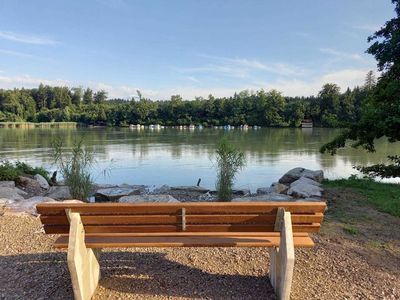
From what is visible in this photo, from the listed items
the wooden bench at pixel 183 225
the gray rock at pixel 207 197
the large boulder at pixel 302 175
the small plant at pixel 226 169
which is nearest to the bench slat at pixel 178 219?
the wooden bench at pixel 183 225

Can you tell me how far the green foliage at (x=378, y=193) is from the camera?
6.03 meters

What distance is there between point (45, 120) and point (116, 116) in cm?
2247

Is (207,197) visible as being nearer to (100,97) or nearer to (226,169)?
(226,169)

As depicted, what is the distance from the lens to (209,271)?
138 inches

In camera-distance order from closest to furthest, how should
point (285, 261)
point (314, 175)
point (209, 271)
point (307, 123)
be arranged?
1. point (285, 261)
2. point (209, 271)
3. point (314, 175)
4. point (307, 123)

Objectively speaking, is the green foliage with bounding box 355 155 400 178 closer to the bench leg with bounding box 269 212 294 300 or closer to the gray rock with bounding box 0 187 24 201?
the bench leg with bounding box 269 212 294 300

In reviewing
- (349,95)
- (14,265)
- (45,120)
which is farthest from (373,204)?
(45,120)

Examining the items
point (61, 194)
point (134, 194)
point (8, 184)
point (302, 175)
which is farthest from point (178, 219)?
point (302, 175)

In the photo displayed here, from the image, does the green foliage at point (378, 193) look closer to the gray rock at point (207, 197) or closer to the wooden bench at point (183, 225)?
the gray rock at point (207, 197)

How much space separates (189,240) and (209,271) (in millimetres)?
719

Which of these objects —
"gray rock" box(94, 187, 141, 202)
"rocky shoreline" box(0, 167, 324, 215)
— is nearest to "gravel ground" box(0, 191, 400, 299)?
"rocky shoreline" box(0, 167, 324, 215)

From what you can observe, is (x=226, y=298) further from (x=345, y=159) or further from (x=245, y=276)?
(x=345, y=159)

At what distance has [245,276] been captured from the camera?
3.41 meters

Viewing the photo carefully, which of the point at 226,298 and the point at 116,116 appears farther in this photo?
the point at 116,116
